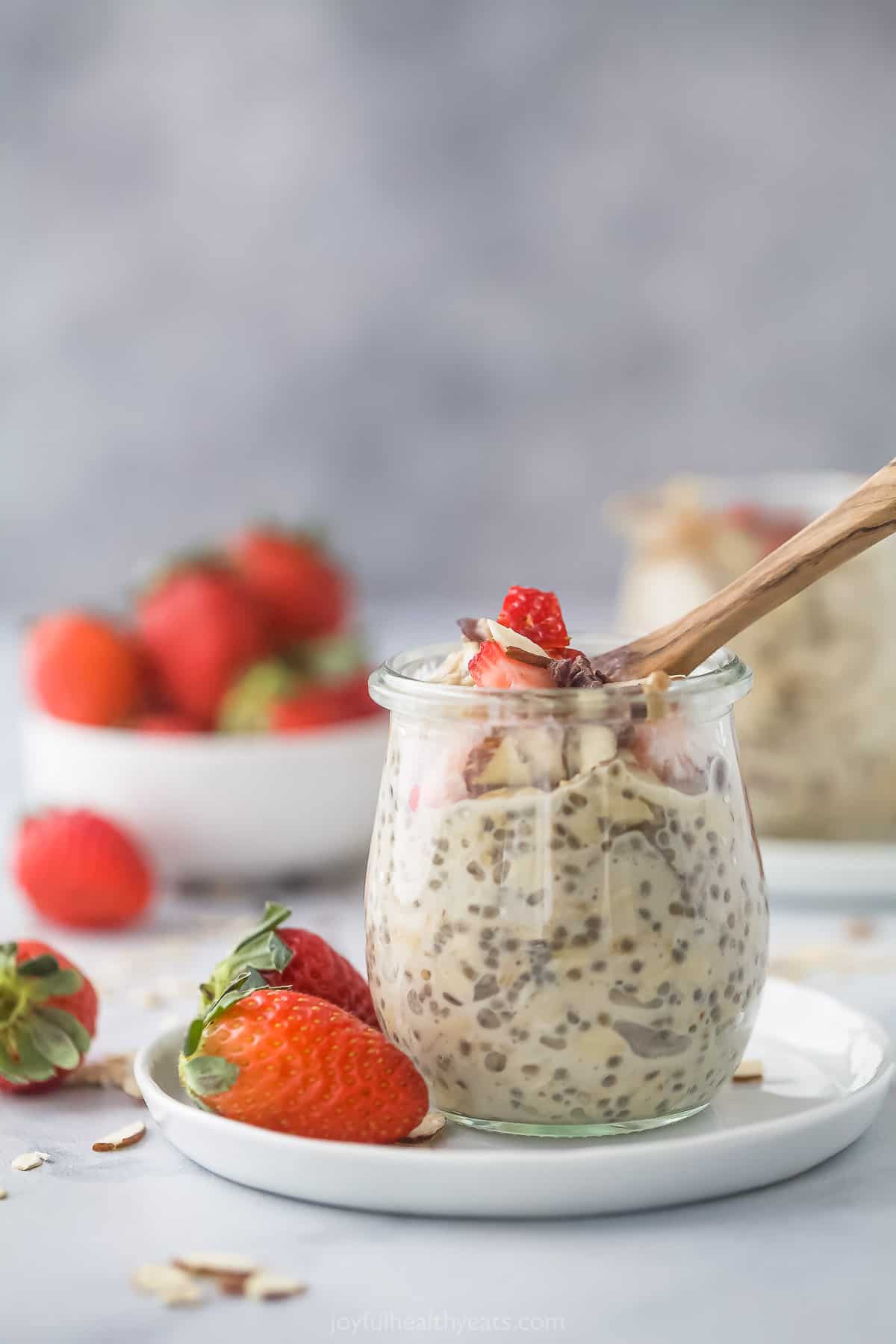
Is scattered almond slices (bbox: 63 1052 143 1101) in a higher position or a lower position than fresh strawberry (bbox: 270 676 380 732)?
lower

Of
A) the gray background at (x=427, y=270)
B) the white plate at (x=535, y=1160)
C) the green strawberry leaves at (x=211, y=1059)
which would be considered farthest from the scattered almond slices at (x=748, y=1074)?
the gray background at (x=427, y=270)

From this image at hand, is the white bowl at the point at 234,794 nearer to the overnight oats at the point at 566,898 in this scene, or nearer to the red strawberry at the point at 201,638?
the red strawberry at the point at 201,638

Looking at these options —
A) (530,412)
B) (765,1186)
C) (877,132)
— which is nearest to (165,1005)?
(765,1186)

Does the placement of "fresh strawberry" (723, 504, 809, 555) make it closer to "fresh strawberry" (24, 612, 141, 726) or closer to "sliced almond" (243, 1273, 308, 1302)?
"fresh strawberry" (24, 612, 141, 726)

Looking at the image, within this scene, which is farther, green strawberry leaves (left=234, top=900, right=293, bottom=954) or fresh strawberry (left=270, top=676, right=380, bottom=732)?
fresh strawberry (left=270, top=676, right=380, bottom=732)

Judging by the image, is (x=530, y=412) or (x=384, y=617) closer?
(x=384, y=617)

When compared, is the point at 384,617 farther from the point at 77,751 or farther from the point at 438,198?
the point at 77,751

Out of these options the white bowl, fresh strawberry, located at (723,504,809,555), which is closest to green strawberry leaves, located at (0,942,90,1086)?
the white bowl

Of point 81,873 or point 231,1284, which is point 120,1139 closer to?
point 231,1284
